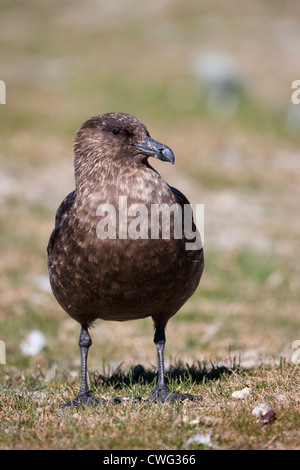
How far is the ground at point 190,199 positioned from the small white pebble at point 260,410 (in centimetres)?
6

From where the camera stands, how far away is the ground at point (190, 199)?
13.6 ft

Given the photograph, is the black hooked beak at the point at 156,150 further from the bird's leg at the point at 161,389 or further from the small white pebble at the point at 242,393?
the small white pebble at the point at 242,393

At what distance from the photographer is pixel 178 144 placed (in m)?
21.2

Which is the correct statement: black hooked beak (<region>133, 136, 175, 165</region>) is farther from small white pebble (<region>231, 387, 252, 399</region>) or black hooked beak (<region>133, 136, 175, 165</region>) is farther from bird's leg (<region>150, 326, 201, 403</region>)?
small white pebble (<region>231, 387, 252, 399</region>)

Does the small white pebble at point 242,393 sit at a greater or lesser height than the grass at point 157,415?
greater

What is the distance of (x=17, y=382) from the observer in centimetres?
578

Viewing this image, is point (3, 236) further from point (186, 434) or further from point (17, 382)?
point (186, 434)

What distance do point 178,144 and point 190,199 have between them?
514 cm

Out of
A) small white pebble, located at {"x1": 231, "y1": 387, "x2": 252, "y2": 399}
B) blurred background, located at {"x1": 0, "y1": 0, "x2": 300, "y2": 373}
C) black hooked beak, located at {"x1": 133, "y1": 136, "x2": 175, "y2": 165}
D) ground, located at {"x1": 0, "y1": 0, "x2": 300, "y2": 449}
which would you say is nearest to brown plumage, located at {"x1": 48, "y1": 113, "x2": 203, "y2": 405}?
black hooked beak, located at {"x1": 133, "y1": 136, "x2": 175, "y2": 165}

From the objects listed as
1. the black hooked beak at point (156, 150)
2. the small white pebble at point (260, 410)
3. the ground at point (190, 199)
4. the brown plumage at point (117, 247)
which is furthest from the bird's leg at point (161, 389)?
the black hooked beak at point (156, 150)

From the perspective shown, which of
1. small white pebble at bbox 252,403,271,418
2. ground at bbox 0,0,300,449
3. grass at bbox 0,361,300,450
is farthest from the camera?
ground at bbox 0,0,300,449

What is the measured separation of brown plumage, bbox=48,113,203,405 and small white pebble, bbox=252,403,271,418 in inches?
27.6

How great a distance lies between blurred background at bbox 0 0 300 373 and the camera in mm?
8541

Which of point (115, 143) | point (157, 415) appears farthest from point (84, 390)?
point (115, 143)
